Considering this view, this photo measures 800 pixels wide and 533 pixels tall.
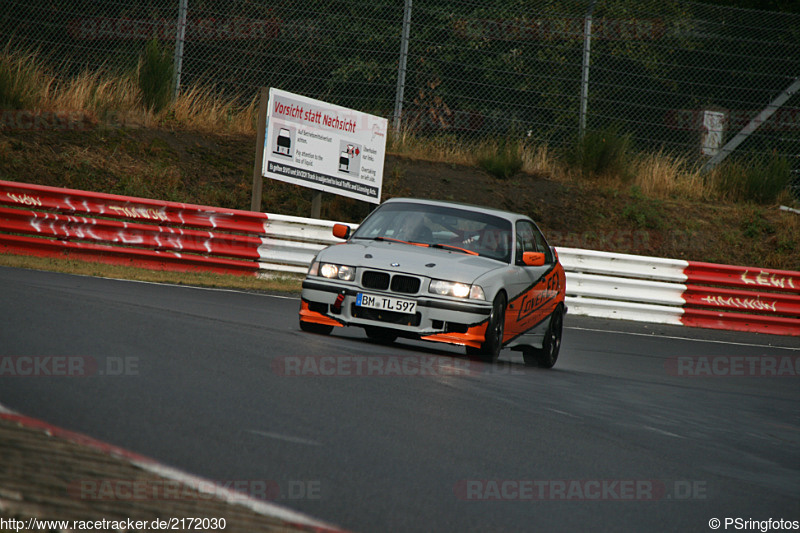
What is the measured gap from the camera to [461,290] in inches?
376

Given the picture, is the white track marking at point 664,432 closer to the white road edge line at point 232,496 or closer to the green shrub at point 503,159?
the white road edge line at point 232,496

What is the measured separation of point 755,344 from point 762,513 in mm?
10979

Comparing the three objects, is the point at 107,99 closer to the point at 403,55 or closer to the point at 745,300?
the point at 403,55

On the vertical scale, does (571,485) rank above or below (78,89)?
below

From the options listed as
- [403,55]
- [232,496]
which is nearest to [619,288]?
[403,55]

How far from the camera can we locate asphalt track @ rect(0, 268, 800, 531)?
4.98 m

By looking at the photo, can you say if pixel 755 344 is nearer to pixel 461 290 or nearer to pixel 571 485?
pixel 461 290

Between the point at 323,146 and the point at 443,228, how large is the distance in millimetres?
8785

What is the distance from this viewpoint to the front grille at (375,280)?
9.67 meters

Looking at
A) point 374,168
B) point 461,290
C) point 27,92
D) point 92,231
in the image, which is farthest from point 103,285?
point 27,92

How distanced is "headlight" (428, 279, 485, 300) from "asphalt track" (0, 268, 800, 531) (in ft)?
1.94

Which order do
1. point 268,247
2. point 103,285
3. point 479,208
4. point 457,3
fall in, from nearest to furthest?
point 479,208
point 103,285
point 268,247
point 457,3
